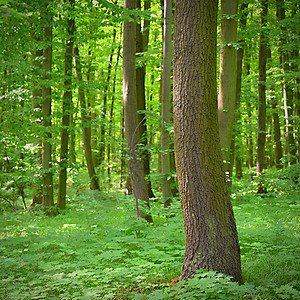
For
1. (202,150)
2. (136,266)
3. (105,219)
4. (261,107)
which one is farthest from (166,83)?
(261,107)

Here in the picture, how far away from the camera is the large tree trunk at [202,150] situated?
395 centimetres

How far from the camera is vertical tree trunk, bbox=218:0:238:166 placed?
831 cm

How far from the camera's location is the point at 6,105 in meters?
10.9

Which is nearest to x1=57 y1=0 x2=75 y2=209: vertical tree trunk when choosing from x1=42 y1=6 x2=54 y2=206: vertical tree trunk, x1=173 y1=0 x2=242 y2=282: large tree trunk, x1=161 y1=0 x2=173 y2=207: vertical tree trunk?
x1=42 y1=6 x2=54 y2=206: vertical tree trunk

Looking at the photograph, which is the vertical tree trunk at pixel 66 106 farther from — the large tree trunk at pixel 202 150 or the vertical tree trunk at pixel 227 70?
the large tree trunk at pixel 202 150

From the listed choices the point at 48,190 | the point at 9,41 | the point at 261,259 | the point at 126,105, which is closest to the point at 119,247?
the point at 261,259

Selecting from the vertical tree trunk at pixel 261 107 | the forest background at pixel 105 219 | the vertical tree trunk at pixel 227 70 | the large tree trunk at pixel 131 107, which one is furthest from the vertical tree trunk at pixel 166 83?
the vertical tree trunk at pixel 261 107

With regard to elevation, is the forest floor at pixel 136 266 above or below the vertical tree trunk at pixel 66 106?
below

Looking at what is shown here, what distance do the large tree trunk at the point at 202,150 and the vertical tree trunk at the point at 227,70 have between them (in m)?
4.33

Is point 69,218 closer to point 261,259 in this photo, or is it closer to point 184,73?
point 261,259

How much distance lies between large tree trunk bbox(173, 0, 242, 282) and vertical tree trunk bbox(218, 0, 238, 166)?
433cm

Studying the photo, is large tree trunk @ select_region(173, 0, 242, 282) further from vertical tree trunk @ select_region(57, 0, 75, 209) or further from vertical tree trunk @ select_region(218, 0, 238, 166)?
vertical tree trunk @ select_region(57, 0, 75, 209)

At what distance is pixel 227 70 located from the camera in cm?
841

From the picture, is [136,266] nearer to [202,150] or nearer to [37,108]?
[202,150]
